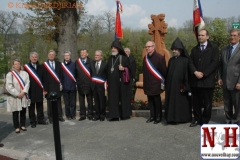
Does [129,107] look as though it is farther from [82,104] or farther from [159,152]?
[159,152]

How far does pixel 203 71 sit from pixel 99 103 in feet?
9.51

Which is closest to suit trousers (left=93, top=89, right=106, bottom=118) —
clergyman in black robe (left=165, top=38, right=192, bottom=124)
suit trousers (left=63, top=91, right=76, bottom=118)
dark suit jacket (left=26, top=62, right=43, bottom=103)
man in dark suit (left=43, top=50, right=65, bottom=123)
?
suit trousers (left=63, top=91, right=76, bottom=118)

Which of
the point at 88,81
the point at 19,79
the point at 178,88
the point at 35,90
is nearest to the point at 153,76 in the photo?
the point at 178,88

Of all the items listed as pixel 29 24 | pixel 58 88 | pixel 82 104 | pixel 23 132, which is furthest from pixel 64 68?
pixel 29 24

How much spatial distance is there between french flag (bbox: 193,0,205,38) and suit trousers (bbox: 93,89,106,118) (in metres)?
3.00

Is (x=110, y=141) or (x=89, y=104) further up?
(x=89, y=104)

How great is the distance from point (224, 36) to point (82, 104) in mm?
4822

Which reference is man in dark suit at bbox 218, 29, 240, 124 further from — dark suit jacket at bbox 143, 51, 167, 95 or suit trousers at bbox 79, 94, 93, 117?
suit trousers at bbox 79, 94, 93, 117

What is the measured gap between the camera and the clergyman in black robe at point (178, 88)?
6.14m

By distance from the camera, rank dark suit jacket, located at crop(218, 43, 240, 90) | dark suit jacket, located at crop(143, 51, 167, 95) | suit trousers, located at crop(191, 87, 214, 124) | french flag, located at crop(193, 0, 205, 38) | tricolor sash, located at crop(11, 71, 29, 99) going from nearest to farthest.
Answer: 1. dark suit jacket, located at crop(218, 43, 240, 90)
2. suit trousers, located at crop(191, 87, 214, 124)
3. dark suit jacket, located at crop(143, 51, 167, 95)
4. tricolor sash, located at crop(11, 71, 29, 99)
5. french flag, located at crop(193, 0, 205, 38)

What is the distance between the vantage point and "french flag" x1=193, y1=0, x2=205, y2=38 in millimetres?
7254

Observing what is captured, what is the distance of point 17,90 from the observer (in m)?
6.54

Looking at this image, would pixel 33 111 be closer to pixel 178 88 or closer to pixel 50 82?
pixel 50 82

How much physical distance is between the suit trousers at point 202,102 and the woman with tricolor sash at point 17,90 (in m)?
3.98
